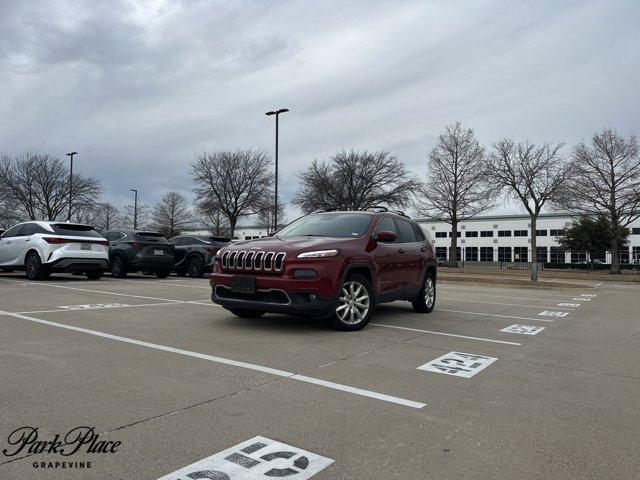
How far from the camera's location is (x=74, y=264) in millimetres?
13633

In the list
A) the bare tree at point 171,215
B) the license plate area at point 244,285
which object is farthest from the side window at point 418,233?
the bare tree at point 171,215

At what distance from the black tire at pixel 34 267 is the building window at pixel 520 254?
7486 centimetres

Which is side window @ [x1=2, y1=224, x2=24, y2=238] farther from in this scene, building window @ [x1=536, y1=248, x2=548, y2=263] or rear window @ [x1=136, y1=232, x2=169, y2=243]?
building window @ [x1=536, y1=248, x2=548, y2=263]

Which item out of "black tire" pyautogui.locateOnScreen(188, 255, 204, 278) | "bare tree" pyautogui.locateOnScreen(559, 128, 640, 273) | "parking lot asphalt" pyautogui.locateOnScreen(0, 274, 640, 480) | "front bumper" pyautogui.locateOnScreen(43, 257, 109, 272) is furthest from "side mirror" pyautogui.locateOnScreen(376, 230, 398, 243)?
"bare tree" pyautogui.locateOnScreen(559, 128, 640, 273)

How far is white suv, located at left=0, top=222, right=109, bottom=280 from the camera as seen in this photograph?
13.5 meters

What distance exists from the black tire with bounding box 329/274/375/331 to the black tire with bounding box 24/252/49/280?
33.7 feet

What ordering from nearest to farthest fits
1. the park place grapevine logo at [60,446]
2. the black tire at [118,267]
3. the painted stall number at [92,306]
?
the park place grapevine logo at [60,446] < the painted stall number at [92,306] < the black tire at [118,267]

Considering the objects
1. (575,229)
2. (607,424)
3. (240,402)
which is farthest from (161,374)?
(575,229)

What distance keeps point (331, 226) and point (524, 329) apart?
11.0ft

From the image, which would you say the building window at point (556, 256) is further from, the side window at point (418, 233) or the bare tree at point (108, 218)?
the side window at point (418, 233)

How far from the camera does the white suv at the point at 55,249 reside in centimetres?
1348

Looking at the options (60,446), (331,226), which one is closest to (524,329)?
(331,226)

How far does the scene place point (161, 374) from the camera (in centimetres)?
443

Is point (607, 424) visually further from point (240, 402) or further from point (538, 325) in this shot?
point (538, 325)
